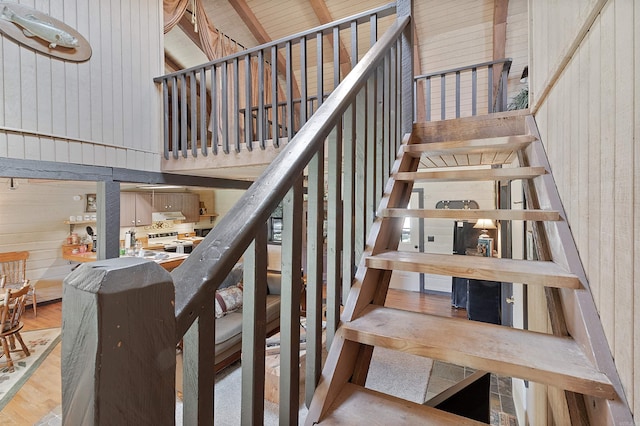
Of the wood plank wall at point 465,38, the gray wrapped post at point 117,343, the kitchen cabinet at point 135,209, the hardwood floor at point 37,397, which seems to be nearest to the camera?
the gray wrapped post at point 117,343

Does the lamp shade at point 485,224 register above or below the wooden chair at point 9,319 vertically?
above

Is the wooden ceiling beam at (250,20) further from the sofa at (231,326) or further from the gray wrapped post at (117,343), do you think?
the gray wrapped post at (117,343)

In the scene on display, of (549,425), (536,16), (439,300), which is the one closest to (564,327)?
(549,425)

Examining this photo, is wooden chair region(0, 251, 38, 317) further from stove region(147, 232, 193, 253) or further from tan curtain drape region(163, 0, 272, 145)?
tan curtain drape region(163, 0, 272, 145)

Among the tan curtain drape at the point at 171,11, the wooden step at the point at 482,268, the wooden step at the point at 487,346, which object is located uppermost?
the tan curtain drape at the point at 171,11

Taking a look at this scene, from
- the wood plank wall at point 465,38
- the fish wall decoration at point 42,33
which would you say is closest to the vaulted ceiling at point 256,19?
the wood plank wall at point 465,38

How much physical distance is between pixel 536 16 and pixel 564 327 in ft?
5.24

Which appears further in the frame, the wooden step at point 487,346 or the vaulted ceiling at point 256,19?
the vaulted ceiling at point 256,19

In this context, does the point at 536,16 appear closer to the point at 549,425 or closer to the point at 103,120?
the point at 549,425

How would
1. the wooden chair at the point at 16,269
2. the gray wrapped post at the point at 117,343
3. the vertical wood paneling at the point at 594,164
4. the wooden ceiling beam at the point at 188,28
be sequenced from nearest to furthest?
the gray wrapped post at the point at 117,343
the vertical wood paneling at the point at 594,164
the wooden ceiling beam at the point at 188,28
the wooden chair at the point at 16,269

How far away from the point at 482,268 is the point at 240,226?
89 centimetres

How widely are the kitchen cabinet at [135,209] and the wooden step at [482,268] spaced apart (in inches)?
247

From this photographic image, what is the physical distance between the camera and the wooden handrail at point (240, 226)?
1.67 feet

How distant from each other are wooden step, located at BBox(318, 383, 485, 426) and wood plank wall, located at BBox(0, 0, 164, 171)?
9.05ft
